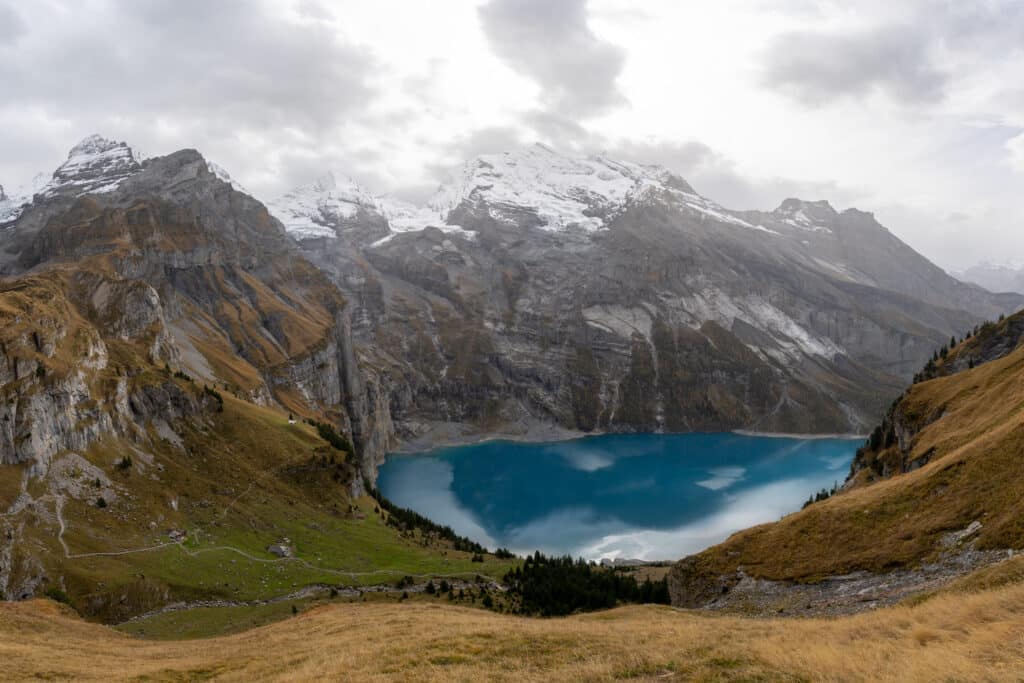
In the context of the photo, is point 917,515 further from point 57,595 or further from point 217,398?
point 217,398

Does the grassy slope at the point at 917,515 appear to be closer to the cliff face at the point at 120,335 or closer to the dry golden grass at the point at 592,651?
the dry golden grass at the point at 592,651

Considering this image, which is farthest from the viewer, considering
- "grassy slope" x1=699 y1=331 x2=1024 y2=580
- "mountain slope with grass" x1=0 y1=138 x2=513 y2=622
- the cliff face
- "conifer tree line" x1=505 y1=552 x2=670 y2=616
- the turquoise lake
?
the turquoise lake

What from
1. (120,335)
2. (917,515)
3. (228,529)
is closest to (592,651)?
(917,515)

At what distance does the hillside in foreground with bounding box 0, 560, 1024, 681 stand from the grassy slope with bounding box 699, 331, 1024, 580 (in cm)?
947

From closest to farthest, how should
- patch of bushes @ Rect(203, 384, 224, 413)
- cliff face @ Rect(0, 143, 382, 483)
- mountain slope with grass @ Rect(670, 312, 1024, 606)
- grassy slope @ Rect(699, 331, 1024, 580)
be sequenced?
mountain slope with grass @ Rect(670, 312, 1024, 606), grassy slope @ Rect(699, 331, 1024, 580), cliff face @ Rect(0, 143, 382, 483), patch of bushes @ Rect(203, 384, 224, 413)

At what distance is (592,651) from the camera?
71.9 ft

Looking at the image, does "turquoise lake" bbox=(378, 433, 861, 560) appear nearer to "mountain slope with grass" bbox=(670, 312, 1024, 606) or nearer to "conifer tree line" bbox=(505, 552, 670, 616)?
"conifer tree line" bbox=(505, 552, 670, 616)

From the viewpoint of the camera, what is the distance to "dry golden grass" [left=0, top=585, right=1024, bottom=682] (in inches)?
622

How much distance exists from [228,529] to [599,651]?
66.8 m

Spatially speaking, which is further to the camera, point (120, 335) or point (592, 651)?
point (120, 335)

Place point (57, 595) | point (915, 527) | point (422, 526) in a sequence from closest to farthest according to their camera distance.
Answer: point (915, 527)
point (57, 595)
point (422, 526)

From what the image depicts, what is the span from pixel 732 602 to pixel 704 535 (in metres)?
96.1

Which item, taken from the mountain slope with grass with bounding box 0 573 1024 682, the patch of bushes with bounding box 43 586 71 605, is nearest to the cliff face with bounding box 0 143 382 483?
the patch of bushes with bounding box 43 586 71 605

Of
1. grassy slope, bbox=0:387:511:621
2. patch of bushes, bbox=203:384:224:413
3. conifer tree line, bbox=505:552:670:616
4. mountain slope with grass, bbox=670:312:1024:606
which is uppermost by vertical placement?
patch of bushes, bbox=203:384:224:413
